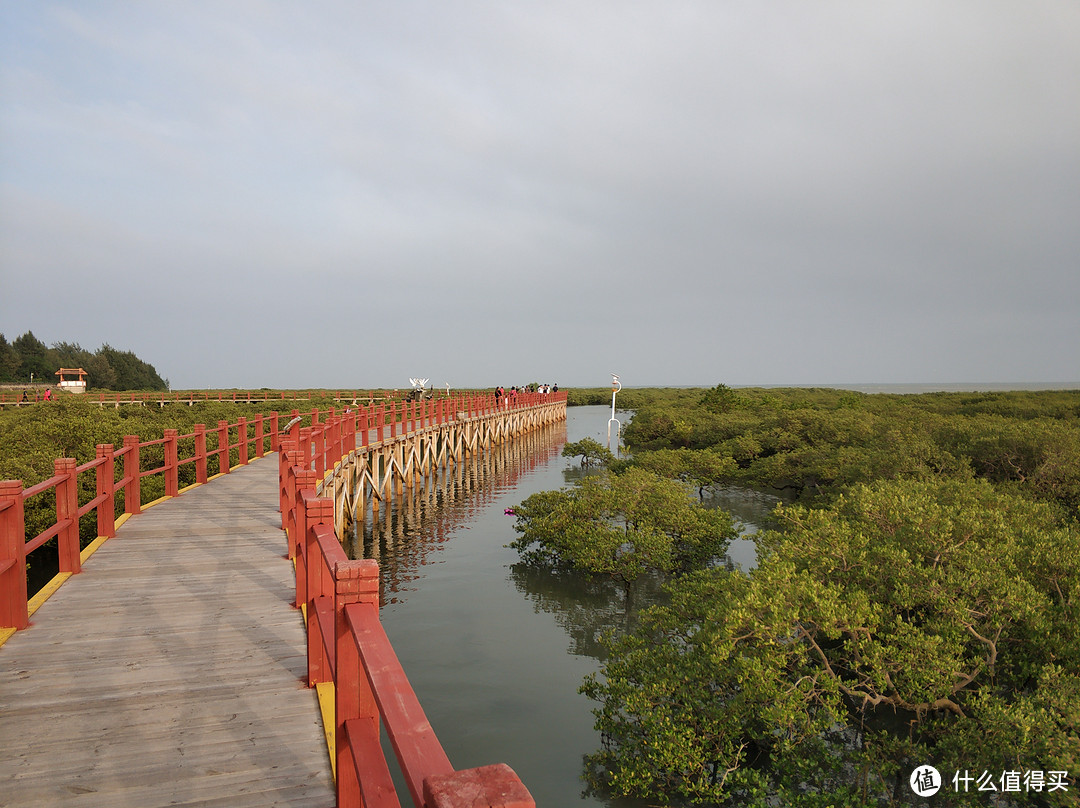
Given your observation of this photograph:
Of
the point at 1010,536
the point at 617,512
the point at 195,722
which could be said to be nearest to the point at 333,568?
the point at 195,722

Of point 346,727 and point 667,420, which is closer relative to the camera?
point 346,727

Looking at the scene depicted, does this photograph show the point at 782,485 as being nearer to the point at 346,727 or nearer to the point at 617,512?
the point at 617,512

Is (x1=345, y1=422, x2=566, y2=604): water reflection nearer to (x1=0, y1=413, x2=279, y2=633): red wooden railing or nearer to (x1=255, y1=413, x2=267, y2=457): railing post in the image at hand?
(x1=255, y1=413, x2=267, y2=457): railing post

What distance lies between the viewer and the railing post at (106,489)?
22.3ft

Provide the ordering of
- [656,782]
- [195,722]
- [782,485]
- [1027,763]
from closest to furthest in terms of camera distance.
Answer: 1. [195,722]
2. [1027,763]
3. [656,782]
4. [782,485]

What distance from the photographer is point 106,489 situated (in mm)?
6926

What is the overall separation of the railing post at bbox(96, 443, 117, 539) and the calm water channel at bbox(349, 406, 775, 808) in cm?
418

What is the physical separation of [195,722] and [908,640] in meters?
6.02

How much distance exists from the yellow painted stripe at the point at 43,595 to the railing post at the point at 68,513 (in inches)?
3.7

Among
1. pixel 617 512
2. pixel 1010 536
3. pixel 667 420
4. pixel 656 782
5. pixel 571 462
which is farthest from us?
pixel 571 462

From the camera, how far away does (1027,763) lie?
527cm

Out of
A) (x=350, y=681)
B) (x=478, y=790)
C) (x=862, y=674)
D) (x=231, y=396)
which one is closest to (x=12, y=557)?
(x=350, y=681)

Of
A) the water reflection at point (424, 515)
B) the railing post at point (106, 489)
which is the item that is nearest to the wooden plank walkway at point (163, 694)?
the railing post at point (106, 489)

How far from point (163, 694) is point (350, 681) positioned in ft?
6.75
